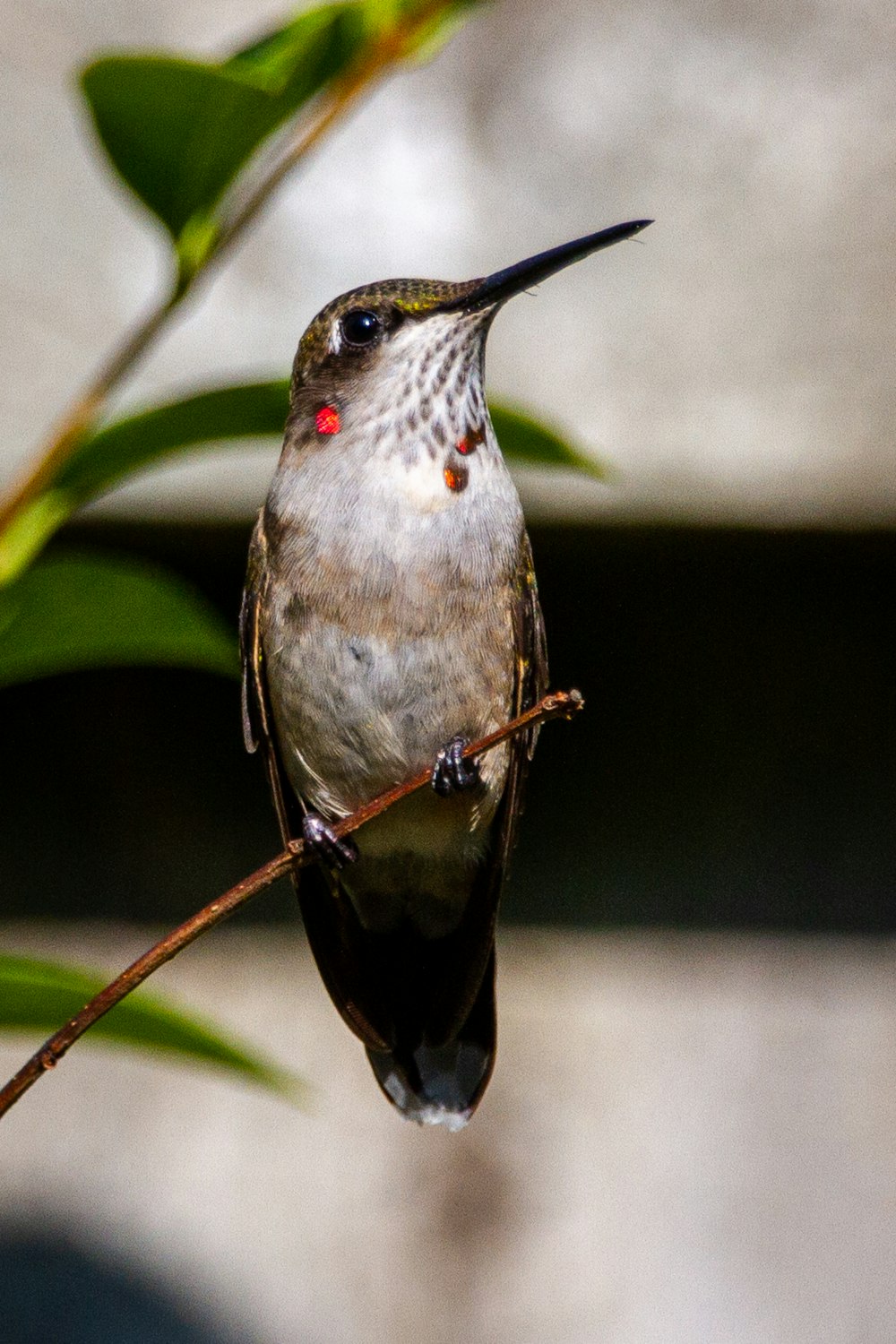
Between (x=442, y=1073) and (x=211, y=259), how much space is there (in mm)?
1059

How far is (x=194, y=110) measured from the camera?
1.21m

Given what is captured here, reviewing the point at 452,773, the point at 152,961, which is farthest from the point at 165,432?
the point at 152,961

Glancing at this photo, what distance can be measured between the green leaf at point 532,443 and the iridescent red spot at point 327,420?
0.37 meters

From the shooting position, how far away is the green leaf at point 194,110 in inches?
46.5

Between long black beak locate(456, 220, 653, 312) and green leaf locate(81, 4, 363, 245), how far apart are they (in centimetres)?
26

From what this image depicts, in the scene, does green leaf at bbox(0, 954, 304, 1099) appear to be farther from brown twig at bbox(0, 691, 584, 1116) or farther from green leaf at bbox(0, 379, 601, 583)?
green leaf at bbox(0, 379, 601, 583)

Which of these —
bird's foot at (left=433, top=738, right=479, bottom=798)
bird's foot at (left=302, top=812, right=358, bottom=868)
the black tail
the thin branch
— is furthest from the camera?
the black tail

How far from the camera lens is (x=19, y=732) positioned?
3.51 meters

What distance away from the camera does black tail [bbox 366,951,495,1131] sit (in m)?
1.83

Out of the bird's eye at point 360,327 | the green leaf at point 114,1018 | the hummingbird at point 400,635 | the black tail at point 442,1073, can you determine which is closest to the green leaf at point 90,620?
the green leaf at point 114,1018

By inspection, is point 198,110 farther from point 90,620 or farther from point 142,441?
point 90,620

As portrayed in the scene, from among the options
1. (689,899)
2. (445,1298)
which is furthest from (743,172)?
(445,1298)

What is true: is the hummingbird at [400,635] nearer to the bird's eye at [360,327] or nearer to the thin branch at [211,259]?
the bird's eye at [360,327]

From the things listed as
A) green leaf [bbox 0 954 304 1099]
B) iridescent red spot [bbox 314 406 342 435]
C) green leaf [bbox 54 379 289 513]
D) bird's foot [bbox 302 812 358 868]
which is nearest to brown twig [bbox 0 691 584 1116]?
green leaf [bbox 0 954 304 1099]
